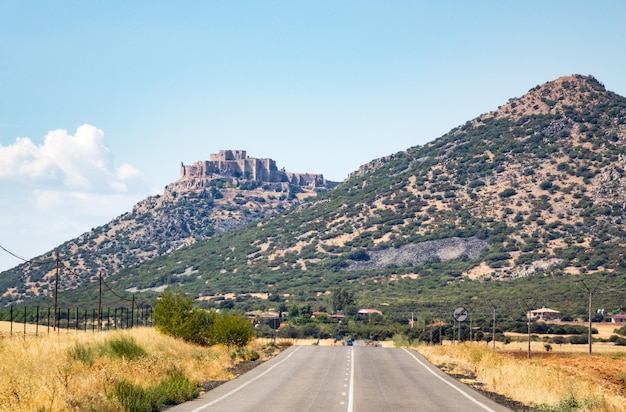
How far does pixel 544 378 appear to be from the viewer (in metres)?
33.4

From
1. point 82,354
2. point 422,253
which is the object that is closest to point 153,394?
point 82,354

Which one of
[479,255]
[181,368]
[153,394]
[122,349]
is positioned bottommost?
[181,368]

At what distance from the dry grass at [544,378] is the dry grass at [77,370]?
39.3 ft

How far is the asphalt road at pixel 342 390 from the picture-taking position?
2661 centimetres

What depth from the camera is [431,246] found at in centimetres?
18062

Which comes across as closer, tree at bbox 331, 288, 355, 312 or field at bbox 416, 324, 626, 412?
→ field at bbox 416, 324, 626, 412

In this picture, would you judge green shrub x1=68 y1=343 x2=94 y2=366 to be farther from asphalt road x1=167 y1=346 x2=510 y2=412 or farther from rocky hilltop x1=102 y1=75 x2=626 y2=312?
rocky hilltop x1=102 y1=75 x2=626 y2=312

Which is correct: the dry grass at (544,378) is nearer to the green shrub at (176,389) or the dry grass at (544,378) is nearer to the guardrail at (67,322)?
the green shrub at (176,389)

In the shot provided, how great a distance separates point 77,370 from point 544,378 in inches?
671

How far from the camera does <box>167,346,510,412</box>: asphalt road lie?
1048 inches

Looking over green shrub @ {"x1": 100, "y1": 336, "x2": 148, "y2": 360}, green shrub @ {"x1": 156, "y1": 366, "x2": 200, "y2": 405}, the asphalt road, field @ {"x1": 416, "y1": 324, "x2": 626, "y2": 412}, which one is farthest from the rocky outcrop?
green shrub @ {"x1": 156, "y1": 366, "x2": 200, "y2": 405}

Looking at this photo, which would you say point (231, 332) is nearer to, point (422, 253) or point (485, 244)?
point (485, 244)

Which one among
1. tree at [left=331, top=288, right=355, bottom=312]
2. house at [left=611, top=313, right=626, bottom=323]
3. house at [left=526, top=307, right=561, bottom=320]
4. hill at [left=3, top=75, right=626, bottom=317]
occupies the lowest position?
house at [left=611, top=313, right=626, bottom=323]

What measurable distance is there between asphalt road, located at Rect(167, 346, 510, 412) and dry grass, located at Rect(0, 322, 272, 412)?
235 centimetres
